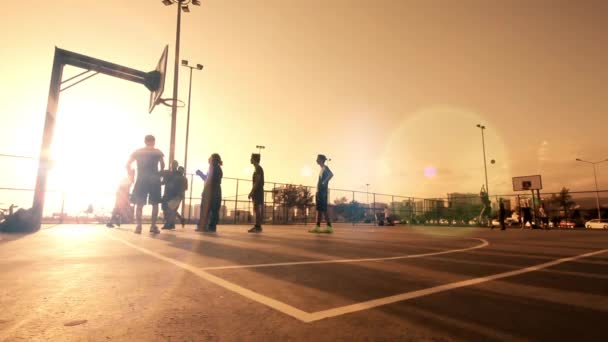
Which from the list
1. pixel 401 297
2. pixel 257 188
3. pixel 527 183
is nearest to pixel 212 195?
pixel 257 188

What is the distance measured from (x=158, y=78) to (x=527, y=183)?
117ft

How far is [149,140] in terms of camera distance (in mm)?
6969

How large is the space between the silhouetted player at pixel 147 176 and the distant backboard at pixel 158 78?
487 centimetres

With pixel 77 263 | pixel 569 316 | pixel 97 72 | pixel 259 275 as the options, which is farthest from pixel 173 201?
pixel 569 316

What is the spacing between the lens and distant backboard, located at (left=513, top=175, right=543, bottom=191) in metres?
30.7

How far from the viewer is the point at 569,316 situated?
1542 mm

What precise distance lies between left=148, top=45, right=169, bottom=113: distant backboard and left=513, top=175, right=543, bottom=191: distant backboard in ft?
113

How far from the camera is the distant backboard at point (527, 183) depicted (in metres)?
30.7

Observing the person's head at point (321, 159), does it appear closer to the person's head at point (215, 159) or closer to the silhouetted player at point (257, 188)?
the silhouetted player at point (257, 188)

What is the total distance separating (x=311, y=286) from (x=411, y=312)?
0.74 metres

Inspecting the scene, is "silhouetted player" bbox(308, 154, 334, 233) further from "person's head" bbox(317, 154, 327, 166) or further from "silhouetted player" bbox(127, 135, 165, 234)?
"silhouetted player" bbox(127, 135, 165, 234)

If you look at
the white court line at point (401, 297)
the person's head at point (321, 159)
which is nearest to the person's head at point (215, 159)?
the person's head at point (321, 159)

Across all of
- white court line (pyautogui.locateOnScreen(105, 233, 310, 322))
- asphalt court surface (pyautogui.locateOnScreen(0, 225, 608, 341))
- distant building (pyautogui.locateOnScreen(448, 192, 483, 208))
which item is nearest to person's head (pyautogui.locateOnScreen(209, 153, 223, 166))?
asphalt court surface (pyautogui.locateOnScreen(0, 225, 608, 341))

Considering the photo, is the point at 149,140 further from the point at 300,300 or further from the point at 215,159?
the point at 300,300
